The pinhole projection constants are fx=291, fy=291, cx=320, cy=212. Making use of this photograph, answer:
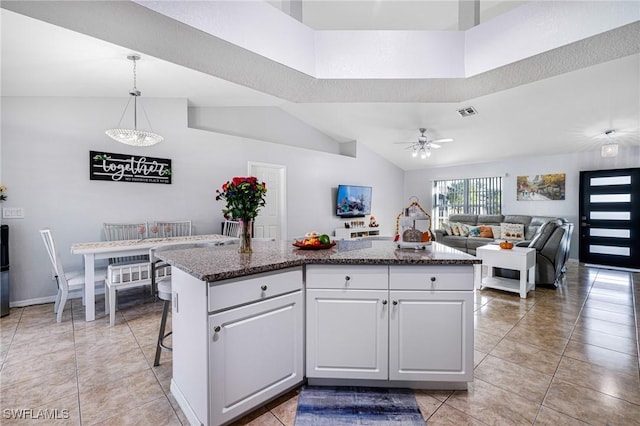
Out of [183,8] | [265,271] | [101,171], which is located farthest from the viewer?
[101,171]

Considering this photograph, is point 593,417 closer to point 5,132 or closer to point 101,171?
point 101,171

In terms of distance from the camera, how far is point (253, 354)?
1.63 meters

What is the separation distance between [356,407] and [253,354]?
0.72 meters

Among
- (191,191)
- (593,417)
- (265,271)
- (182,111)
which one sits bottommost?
(593,417)

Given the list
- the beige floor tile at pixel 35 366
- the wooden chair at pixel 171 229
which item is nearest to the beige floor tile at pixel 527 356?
the beige floor tile at pixel 35 366

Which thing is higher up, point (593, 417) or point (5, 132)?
point (5, 132)

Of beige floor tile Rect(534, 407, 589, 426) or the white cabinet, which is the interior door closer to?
beige floor tile Rect(534, 407, 589, 426)

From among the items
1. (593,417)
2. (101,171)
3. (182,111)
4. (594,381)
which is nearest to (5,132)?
(101,171)

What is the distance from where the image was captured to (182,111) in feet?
15.1

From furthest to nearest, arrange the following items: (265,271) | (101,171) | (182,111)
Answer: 1. (182,111)
2. (101,171)
3. (265,271)

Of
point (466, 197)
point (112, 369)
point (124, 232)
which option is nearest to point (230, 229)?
point (124, 232)

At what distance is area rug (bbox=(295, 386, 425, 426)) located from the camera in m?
1.65

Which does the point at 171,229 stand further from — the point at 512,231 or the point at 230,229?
the point at 512,231

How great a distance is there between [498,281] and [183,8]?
4.72 m
